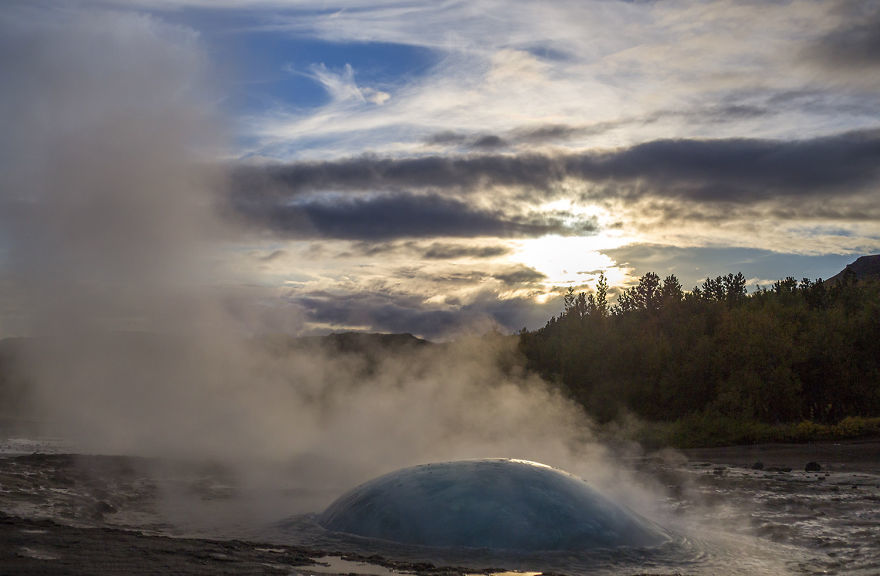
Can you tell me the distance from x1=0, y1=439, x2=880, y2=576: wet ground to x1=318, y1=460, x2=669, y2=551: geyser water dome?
32cm

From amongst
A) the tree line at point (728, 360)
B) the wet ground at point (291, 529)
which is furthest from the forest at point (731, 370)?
the wet ground at point (291, 529)

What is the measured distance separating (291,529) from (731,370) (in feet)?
104

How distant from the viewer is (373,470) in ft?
65.0

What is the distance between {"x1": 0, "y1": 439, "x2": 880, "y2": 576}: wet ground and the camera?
8594 mm

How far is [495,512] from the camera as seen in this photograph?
392 inches

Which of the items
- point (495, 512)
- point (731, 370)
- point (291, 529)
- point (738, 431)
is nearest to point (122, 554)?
point (291, 529)

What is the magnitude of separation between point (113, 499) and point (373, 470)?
7.20 metres

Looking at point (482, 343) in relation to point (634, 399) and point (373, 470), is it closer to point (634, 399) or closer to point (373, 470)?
point (634, 399)

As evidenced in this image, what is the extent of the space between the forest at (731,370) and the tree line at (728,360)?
0.18 ft

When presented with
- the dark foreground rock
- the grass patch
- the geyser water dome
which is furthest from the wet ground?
the grass patch

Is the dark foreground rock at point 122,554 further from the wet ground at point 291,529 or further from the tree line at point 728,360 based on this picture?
the tree line at point 728,360

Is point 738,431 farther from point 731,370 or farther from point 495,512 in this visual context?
point 495,512

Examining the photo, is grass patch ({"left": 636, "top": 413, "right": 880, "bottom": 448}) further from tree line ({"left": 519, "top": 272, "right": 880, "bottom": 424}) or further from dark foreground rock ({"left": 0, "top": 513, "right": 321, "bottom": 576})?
dark foreground rock ({"left": 0, "top": 513, "right": 321, "bottom": 576})

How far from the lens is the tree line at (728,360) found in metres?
35.7
